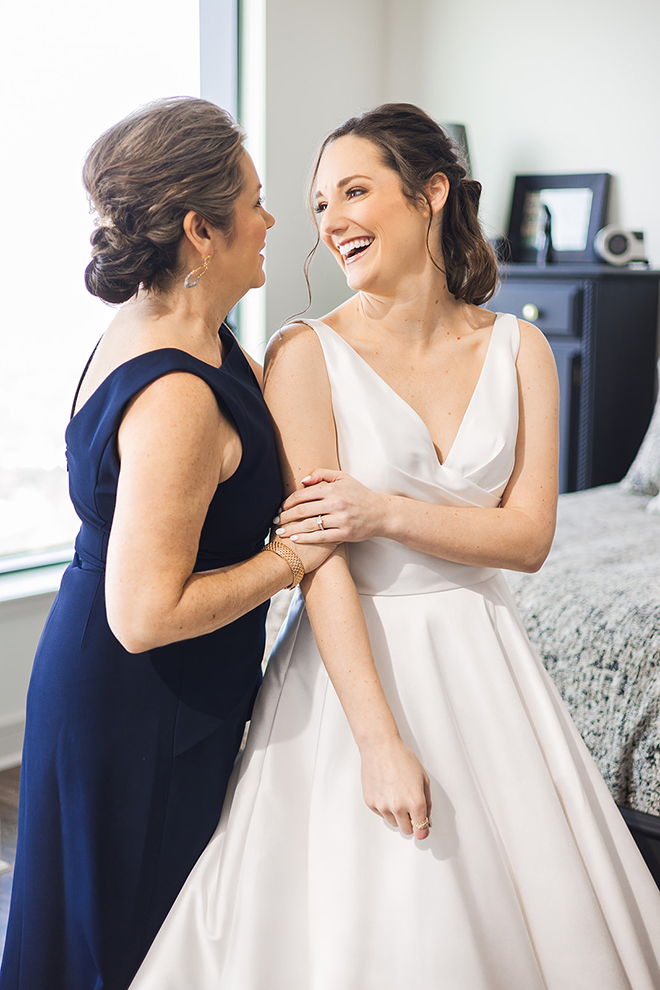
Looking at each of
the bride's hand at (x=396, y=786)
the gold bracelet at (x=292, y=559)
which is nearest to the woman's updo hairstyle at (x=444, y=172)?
the gold bracelet at (x=292, y=559)

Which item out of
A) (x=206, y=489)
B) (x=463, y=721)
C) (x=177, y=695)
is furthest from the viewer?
(x=463, y=721)

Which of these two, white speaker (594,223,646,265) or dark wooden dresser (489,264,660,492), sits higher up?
white speaker (594,223,646,265)

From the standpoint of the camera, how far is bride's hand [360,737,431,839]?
1167 millimetres

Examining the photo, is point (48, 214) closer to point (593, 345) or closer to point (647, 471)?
point (593, 345)

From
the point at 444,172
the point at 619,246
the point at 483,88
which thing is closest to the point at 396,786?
the point at 444,172

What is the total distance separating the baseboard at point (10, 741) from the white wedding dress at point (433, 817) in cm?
170

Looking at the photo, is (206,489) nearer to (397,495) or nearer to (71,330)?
(397,495)

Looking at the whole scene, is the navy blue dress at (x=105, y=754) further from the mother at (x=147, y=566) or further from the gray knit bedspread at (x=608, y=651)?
the gray knit bedspread at (x=608, y=651)

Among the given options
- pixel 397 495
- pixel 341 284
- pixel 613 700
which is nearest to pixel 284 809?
pixel 397 495

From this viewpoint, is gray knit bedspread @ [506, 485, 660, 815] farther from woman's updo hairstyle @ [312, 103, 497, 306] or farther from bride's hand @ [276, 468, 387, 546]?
bride's hand @ [276, 468, 387, 546]

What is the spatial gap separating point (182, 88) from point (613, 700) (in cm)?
271

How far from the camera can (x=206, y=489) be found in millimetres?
1088

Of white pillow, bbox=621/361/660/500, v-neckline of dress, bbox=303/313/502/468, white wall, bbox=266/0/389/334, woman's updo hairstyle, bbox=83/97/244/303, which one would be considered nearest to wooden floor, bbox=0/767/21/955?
v-neckline of dress, bbox=303/313/502/468

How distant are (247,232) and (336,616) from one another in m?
0.53
